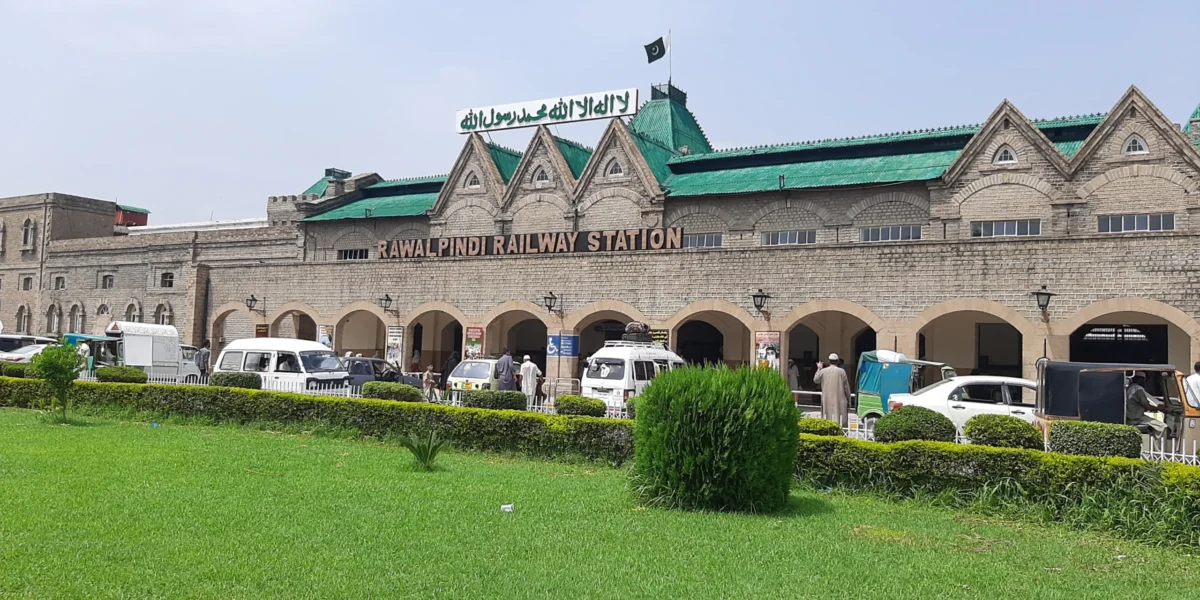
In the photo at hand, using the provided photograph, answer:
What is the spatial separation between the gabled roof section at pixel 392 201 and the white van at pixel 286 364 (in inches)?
660

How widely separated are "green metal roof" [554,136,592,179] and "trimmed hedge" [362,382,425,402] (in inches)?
797

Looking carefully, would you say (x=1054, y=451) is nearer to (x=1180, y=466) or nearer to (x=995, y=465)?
(x=995, y=465)

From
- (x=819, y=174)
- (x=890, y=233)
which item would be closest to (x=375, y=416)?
(x=890, y=233)

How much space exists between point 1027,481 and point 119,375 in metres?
18.7

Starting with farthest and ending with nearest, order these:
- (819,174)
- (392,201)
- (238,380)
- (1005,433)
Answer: (392,201)
(819,174)
(238,380)
(1005,433)

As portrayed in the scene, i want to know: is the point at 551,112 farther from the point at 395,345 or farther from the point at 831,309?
the point at 831,309

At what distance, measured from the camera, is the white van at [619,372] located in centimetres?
2045

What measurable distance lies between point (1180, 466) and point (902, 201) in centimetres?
2131

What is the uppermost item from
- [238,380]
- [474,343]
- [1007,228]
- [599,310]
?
[1007,228]

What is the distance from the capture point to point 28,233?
52188mm

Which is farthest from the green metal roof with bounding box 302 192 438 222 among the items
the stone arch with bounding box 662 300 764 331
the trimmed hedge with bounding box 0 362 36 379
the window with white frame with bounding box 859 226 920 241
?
the trimmed hedge with bounding box 0 362 36 379

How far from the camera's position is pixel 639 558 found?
782 cm

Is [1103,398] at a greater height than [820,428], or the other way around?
[1103,398]

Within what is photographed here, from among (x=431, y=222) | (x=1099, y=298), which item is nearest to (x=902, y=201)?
(x=1099, y=298)
